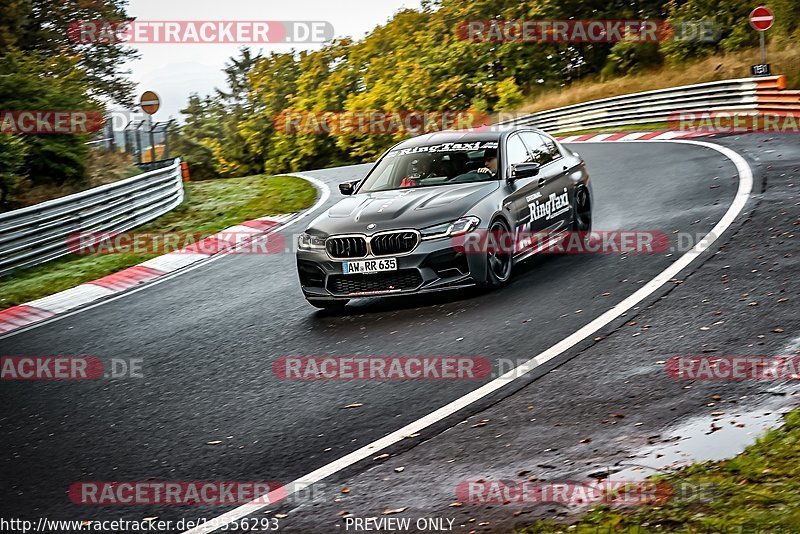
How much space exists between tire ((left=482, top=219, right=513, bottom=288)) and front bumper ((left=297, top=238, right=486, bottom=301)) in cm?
15

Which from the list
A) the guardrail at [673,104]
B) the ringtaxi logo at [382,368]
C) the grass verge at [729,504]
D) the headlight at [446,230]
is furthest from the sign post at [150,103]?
the grass verge at [729,504]

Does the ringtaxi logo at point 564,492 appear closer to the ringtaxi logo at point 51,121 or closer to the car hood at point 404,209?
the car hood at point 404,209

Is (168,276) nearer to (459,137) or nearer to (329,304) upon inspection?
(329,304)

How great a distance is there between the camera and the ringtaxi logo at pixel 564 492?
4906 mm

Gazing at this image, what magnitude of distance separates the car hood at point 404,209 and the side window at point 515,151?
57cm

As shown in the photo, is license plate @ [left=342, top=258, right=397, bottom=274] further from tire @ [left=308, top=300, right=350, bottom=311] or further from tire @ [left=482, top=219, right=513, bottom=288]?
tire @ [left=482, top=219, right=513, bottom=288]

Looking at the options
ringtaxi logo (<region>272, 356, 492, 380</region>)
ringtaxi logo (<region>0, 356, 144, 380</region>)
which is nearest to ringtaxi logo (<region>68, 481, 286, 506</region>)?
ringtaxi logo (<region>272, 356, 492, 380</region>)

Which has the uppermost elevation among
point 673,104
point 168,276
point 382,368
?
point 673,104

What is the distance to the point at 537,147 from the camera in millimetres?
11938

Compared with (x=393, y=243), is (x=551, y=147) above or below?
above

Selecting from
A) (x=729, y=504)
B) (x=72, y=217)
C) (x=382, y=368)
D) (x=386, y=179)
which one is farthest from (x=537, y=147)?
(x=72, y=217)

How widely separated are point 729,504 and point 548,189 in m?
7.26

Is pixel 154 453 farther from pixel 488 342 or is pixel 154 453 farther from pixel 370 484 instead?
pixel 488 342

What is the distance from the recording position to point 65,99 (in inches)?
888
